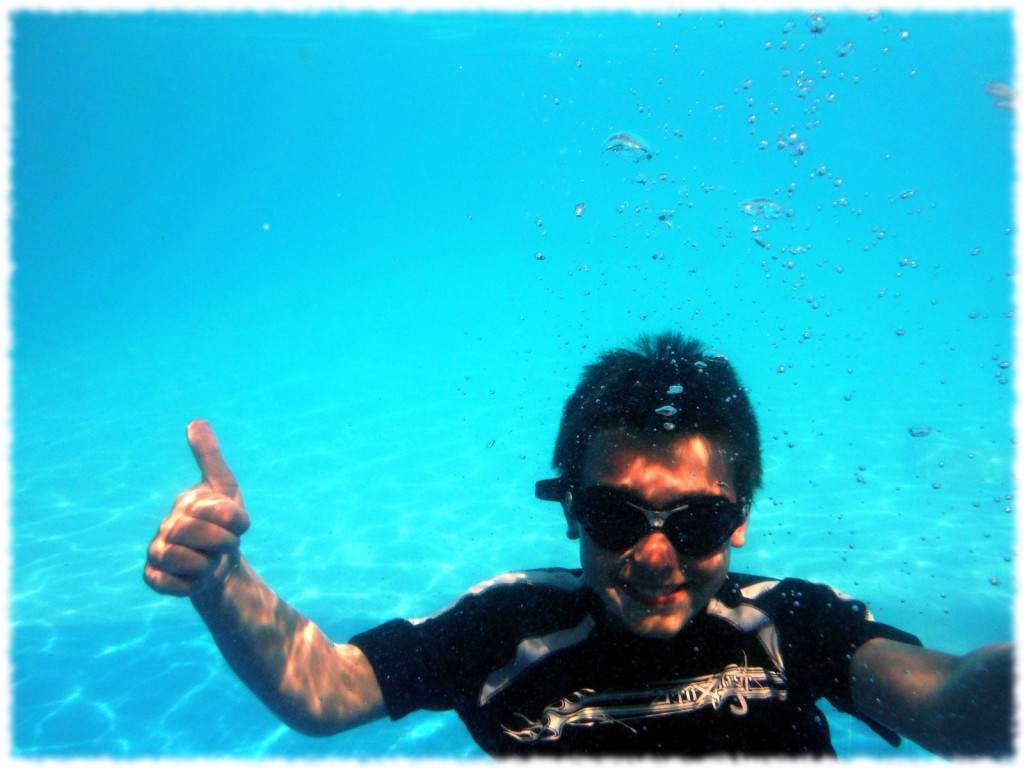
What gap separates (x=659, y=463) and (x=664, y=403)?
0.20 metres

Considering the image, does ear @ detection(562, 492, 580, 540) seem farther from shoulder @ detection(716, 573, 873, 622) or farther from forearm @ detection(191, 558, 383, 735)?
forearm @ detection(191, 558, 383, 735)

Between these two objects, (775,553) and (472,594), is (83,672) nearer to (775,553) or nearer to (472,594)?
(472,594)

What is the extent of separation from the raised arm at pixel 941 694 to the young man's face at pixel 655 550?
1.72ft

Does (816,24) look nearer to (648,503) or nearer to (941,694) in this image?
(648,503)

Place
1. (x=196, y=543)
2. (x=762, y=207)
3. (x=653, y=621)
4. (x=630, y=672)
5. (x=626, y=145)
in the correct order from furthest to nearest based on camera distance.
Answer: (x=762, y=207) → (x=626, y=145) → (x=630, y=672) → (x=653, y=621) → (x=196, y=543)

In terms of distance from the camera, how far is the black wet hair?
187cm

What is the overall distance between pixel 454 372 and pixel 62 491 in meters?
10.1

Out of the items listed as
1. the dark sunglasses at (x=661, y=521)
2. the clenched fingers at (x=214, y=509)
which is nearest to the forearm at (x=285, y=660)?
the clenched fingers at (x=214, y=509)

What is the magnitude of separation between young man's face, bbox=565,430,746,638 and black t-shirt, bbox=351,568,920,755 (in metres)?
0.17

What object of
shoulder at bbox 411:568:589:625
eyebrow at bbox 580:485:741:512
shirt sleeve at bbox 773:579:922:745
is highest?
eyebrow at bbox 580:485:741:512

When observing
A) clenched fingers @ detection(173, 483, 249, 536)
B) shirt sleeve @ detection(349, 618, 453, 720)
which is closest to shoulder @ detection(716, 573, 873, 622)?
shirt sleeve @ detection(349, 618, 453, 720)

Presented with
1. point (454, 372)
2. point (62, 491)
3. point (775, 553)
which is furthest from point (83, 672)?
point (454, 372)

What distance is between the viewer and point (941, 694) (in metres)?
1.64

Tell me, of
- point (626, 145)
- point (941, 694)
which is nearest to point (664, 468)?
point (941, 694)
